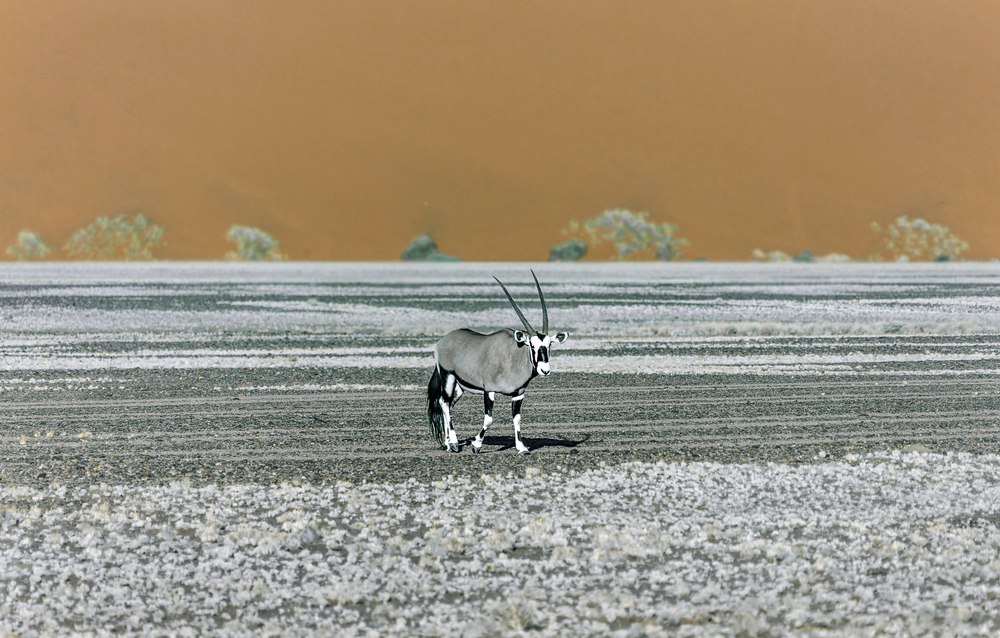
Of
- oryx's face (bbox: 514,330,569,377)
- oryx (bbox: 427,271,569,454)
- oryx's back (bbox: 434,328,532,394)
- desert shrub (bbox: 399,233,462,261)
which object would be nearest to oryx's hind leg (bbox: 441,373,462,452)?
oryx (bbox: 427,271,569,454)

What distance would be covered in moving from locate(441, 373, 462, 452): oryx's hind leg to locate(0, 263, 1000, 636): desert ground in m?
0.14

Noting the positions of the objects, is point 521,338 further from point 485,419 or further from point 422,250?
point 422,250

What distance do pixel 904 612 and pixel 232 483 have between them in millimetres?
4064

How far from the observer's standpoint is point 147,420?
9.20m

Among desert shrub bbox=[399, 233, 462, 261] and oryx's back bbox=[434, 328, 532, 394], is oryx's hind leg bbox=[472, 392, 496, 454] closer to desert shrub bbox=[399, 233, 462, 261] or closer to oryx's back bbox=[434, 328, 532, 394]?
oryx's back bbox=[434, 328, 532, 394]

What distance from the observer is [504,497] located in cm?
637

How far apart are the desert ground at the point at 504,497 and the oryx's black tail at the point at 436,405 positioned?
22cm

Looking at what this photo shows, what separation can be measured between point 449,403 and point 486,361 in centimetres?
64

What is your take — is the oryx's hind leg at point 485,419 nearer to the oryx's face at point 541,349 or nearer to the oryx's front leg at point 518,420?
the oryx's front leg at point 518,420

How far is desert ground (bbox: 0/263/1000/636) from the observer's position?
4.57m

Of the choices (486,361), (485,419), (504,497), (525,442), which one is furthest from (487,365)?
(525,442)

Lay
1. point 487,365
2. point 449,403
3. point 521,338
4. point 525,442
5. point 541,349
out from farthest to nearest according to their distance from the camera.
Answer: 1. point 525,442
2. point 449,403
3. point 487,365
4. point 521,338
5. point 541,349

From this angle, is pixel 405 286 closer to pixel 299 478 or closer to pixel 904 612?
pixel 299 478

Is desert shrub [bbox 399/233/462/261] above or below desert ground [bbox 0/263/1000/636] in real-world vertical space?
above
